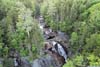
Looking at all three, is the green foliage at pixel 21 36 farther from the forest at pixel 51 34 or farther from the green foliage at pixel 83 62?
the green foliage at pixel 83 62

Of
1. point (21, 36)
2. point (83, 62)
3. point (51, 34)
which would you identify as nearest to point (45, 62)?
point (21, 36)

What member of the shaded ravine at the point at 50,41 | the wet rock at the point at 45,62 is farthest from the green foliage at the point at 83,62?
the shaded ravine at the point at 50,41

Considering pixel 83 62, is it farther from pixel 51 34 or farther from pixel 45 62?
pixel 51 34

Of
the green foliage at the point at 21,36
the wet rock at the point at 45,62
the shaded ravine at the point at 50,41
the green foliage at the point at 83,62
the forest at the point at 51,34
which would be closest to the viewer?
the green foliage at the point at 83,62

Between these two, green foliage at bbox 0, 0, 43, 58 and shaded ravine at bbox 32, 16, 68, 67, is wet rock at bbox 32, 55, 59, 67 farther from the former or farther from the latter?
green foliage at bbox 0, 0, 43, 58

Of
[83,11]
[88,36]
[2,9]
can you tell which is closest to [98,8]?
[83,11]

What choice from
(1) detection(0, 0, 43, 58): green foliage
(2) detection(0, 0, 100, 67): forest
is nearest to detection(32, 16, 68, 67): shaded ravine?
(2) detection(0, 0, 100, 67): forest

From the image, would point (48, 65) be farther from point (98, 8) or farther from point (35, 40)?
point (98, 8)

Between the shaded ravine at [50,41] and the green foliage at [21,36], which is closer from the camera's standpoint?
the green foliage at [21,36]
